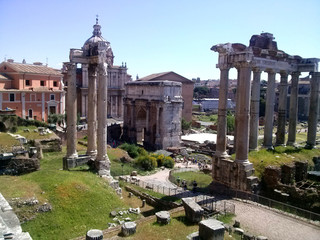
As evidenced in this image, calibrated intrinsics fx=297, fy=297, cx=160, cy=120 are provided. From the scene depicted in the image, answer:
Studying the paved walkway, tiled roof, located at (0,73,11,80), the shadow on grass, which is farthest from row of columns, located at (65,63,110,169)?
tiled roof, located at (0,73,11,80)

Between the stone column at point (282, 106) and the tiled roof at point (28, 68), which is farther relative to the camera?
the tiled roof at point (28, 68)

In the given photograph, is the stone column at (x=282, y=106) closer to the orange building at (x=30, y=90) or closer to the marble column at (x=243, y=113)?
the marble column at (x=243, y=113)

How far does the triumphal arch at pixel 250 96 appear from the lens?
52.0 feet

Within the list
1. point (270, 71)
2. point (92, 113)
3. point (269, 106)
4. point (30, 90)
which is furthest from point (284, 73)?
point (30, 90)

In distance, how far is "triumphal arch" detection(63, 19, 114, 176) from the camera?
18.2m

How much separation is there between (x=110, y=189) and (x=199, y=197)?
472 cm

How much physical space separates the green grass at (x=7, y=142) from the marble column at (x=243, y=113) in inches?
638

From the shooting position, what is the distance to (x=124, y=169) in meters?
25.0

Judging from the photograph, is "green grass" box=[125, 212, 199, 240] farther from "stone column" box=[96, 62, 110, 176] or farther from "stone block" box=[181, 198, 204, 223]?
"stone column" box=[96, 62, 110, 176]

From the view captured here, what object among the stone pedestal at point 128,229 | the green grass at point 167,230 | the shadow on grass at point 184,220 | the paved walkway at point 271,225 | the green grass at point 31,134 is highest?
the green grass at point 31,134

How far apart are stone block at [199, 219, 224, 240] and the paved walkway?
101 inches

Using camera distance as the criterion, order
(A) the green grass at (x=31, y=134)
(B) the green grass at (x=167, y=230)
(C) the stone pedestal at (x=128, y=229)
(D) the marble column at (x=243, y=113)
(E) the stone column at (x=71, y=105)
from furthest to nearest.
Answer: (A) the green grass at (x=31, y=134), (E) the stone column at (x=71, y=105), (D) the marble column at (x=243, y=113), (C) the stone pedestal at (x=128, y=229), (B) the green grass at (x=167, y=230)

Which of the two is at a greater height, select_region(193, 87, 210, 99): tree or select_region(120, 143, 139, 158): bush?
select_region(193, 87, 210, 99): tree

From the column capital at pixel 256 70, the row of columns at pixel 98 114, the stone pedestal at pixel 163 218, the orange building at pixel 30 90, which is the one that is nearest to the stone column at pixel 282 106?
the column capital at pixel 256 70
